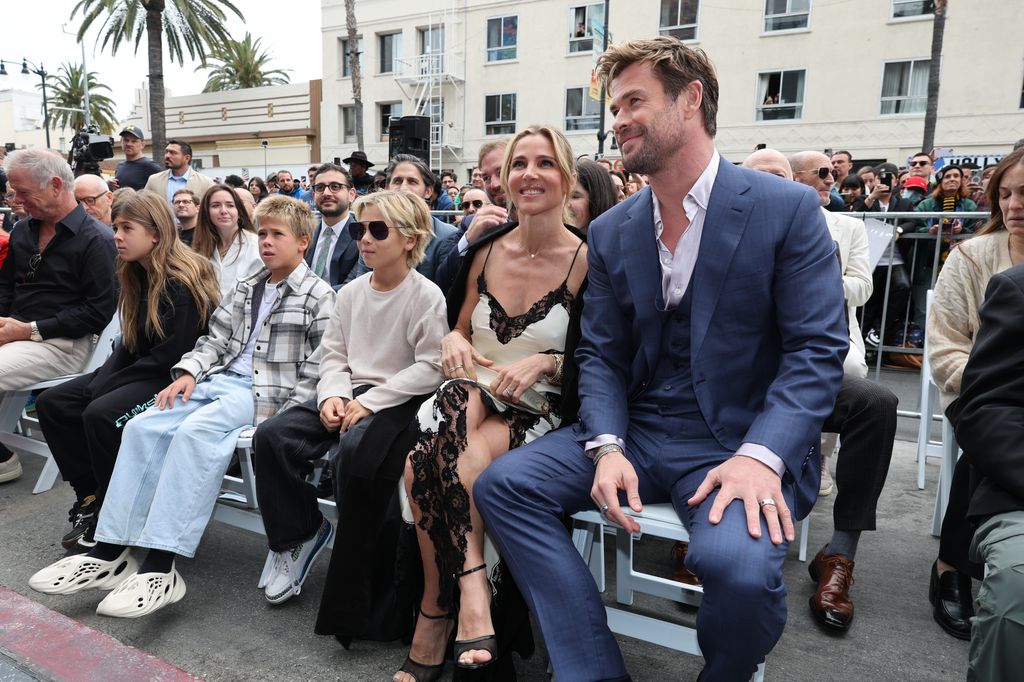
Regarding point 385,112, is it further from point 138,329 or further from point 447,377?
point 447,377

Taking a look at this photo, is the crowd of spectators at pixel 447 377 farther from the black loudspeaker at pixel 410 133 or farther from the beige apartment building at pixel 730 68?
the beige apartment building at pixel 730 68

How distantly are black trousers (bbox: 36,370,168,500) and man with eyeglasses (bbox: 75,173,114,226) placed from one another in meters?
2.22

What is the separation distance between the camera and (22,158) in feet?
13.8

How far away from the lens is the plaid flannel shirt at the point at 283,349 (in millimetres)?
3363

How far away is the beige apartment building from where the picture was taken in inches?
700

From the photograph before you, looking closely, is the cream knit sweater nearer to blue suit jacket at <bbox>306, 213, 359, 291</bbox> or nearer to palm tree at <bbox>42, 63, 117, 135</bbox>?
blue suit jacket at <bbox>306, 213, 359, 291</bbox>

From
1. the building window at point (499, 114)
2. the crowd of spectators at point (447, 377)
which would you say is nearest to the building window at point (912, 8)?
the building window at point (499, 114)

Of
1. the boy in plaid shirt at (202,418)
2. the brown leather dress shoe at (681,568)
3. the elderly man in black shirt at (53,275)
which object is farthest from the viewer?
the elderly man in black shirt at (53,275)

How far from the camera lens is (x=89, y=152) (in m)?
8.77

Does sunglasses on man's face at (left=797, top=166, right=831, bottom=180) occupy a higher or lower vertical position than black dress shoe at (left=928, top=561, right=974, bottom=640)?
higher

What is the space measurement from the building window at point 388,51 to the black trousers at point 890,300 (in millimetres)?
23988

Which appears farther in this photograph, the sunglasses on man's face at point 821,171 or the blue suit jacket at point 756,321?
the sunglasses on man's face at point 821,171

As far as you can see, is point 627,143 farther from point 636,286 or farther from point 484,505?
point 484,505

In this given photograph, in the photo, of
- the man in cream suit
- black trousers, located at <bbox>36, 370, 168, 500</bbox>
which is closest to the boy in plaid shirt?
black trousers, located at <bbox>36, 370, 168, 500</bbox>
